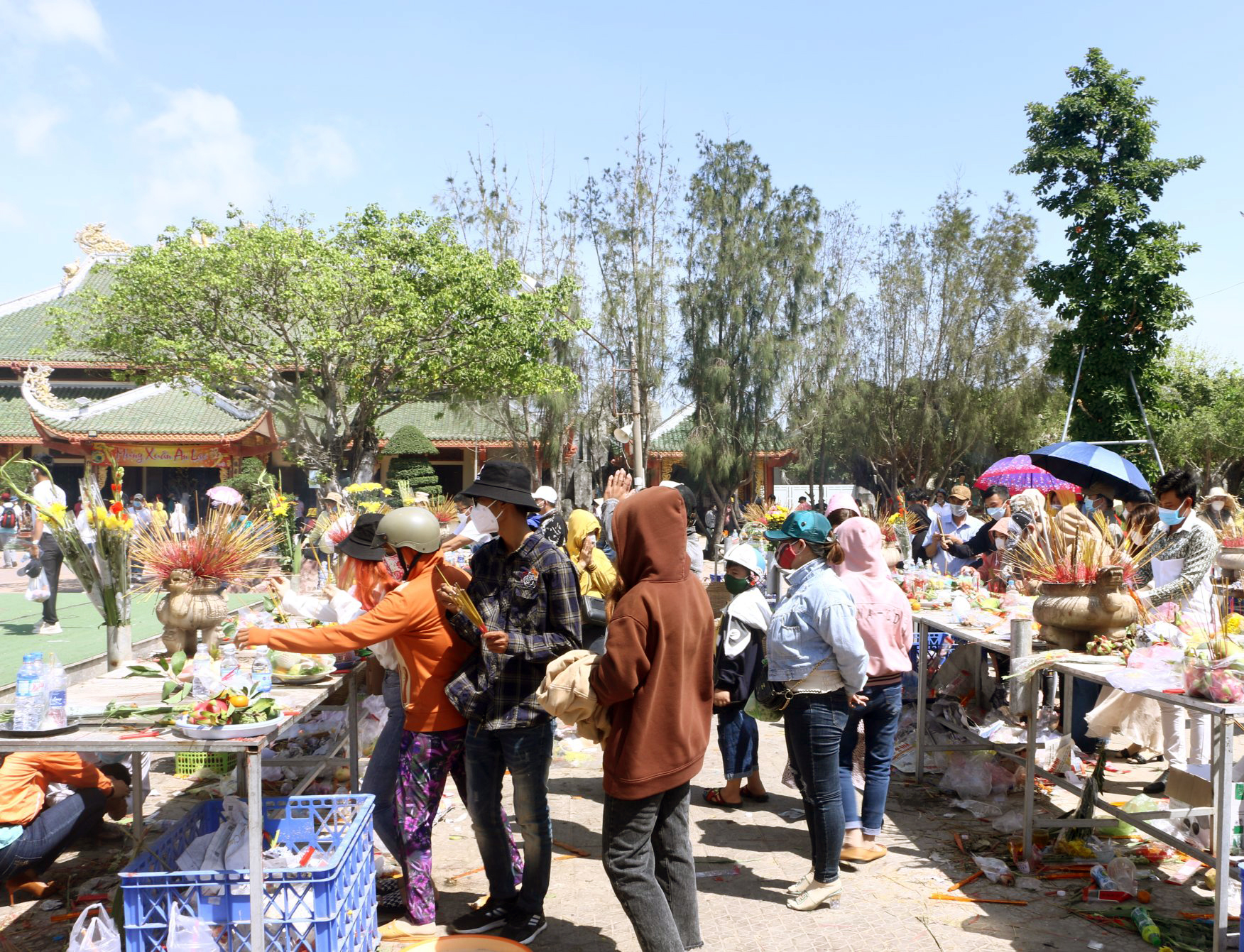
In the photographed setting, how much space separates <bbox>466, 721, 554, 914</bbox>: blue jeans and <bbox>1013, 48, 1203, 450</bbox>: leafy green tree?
17283 mm

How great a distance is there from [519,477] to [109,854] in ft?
9.31

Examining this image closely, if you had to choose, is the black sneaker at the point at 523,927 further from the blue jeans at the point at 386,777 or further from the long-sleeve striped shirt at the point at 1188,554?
the long-sleeve striped shirt at the point at 1188,554

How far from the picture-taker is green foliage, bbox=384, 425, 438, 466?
26.0 metres

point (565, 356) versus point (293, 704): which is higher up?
point (565, 356)

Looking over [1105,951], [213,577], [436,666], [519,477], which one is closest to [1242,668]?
[1105,951]

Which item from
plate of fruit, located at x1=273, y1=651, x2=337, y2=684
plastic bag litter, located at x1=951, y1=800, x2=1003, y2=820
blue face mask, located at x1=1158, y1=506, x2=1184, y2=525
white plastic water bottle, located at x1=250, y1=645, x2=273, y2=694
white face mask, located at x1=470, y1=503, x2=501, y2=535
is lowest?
plastic bag litter, located at x1=951, y1=800, x2=1003, y2=820

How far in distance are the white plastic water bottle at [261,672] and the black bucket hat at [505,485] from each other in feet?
3.09

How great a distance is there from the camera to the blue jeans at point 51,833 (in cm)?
361

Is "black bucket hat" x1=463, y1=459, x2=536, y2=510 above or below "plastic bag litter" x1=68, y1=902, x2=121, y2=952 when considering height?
above

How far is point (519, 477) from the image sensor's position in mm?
3406

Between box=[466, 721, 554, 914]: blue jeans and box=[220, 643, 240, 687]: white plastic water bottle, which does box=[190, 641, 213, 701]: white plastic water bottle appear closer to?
box=[220, 643, 240, 687]: white plastic water bottle

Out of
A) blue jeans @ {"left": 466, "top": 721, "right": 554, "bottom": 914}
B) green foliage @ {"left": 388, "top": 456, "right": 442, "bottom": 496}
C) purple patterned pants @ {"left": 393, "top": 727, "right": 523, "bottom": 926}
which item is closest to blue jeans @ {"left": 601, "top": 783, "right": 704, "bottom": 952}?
blue jeans @ {"left": 466, "top": 721, "right": 554, "bottom": 914}

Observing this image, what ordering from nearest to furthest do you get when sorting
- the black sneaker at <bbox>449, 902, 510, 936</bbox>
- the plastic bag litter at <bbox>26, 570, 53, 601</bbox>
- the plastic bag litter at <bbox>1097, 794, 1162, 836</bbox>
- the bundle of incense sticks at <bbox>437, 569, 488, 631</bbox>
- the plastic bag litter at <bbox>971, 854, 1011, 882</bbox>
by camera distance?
the bundle of incense sticks at <bbox>437, 569, 488, 631</bbox>
the black sneaker at <bbox>449, 902, 510, 936</bbox>
the plastic bag litter at <bbox>971, 854, 1011, 882</bbox>
the plastic bag litter at <bbox>1097, 794, 1162, 836</bbox>
the plastic bag litter at <bbox>26, 570, 53, 601</bbox>

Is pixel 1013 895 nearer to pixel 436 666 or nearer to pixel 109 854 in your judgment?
pixel 436 666
